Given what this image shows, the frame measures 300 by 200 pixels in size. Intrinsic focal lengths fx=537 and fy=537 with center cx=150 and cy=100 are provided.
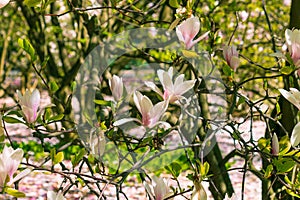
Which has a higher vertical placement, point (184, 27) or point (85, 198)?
point (184, 27)

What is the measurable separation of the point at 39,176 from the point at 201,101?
3170 mm

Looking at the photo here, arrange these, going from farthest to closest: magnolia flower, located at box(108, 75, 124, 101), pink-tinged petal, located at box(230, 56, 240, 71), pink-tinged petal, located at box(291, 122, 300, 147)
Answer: pink-tinged petal, located at box(230, 56, 240, 71) < magnolia flower, located at box(108, 75, 124, 101) < pink-tinged petal, located at box(291, 122, 300, 147)

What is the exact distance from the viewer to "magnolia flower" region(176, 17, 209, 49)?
1.37m

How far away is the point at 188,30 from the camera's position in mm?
1376

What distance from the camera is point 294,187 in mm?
1470

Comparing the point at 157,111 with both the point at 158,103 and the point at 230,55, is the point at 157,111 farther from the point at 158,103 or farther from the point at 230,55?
the point at 230,55

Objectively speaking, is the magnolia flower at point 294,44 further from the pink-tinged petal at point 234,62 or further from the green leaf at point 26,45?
the green leaf at point 26,45

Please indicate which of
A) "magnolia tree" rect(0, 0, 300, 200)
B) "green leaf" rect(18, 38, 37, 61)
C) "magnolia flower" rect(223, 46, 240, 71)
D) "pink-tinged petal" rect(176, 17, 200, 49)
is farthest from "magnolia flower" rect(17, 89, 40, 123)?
"magnolia flower" rect(223, 46, 240, 71)

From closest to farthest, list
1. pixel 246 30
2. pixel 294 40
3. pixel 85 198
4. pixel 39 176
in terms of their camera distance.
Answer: pixel 294 40, pixel 85 198, pixel 39 176, pixel 246 30

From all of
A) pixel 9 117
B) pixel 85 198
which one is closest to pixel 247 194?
pixel 85 198

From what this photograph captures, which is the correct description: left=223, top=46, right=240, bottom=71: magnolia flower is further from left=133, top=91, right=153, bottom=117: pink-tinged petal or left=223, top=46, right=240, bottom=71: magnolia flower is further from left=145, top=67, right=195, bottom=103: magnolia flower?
left=133, top=91, right=153, bottom=117: pink-tinged petal

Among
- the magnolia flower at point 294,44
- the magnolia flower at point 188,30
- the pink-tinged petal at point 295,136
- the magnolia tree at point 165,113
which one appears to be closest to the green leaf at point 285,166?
the magnolia tree at point 165,113

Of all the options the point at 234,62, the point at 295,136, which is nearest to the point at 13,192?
the point at 295,136

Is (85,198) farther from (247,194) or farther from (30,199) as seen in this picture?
(247,194)
